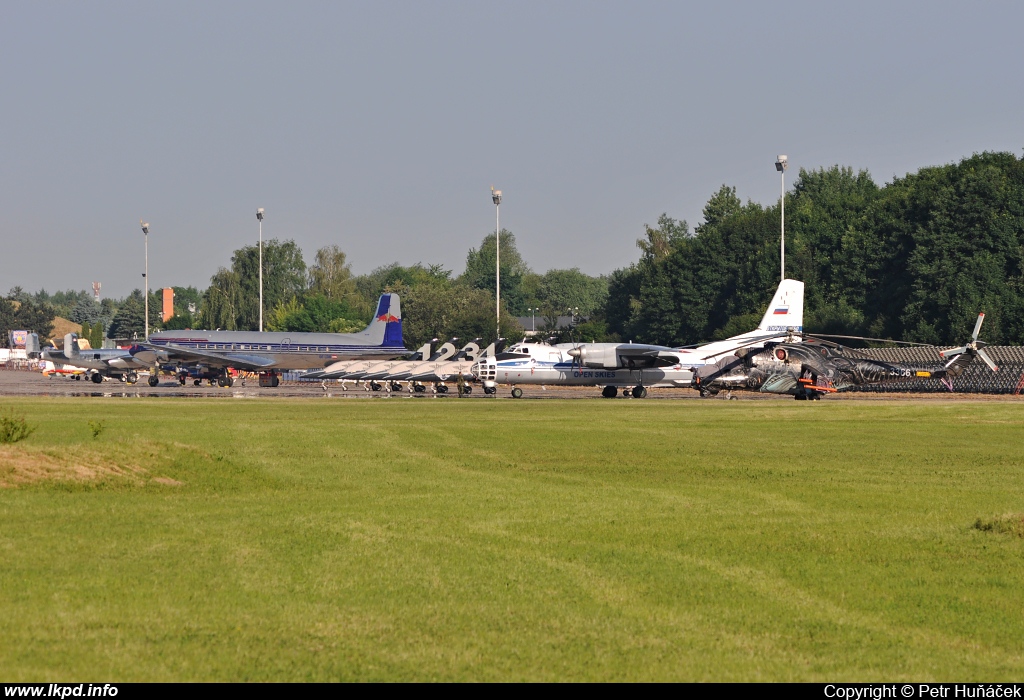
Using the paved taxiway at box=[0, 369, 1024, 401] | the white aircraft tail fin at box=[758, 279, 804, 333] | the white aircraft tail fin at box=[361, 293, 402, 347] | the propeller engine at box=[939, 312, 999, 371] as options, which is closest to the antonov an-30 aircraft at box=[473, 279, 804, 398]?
the white aircraft tail fin at box=[758, 279, 804, 333]

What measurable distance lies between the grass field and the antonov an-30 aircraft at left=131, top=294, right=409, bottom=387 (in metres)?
51.6

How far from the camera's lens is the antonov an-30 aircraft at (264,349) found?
76.4 meters

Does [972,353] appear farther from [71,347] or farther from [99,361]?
[71,347]

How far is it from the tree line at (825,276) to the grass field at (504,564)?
67436 millimetres

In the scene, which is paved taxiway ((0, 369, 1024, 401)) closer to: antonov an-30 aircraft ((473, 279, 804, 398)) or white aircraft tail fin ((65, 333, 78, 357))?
antonov an-30 aircraft ((473, 279, 804, 398))

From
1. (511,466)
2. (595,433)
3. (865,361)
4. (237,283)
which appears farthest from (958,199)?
(237,283)

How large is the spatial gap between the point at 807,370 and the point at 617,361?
10091 mm

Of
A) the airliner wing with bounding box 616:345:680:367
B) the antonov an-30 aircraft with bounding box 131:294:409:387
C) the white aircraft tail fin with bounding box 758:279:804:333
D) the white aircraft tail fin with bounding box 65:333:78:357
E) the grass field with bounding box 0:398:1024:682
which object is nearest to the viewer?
the grass field with bounding box 0:398:1024:682

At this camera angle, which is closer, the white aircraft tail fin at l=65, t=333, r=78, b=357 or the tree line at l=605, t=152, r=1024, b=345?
the white aircraft tail fin at l=65, t=333, r=78, b=357

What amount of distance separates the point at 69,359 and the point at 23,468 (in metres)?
70.2

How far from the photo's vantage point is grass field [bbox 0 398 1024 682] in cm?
878

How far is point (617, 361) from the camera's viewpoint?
6012 cm

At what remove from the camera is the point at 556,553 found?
1341cm

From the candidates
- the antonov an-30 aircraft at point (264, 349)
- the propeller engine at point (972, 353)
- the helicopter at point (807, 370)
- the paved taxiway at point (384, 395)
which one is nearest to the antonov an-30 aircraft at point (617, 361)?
the paved taxiway at point (384, 395)
